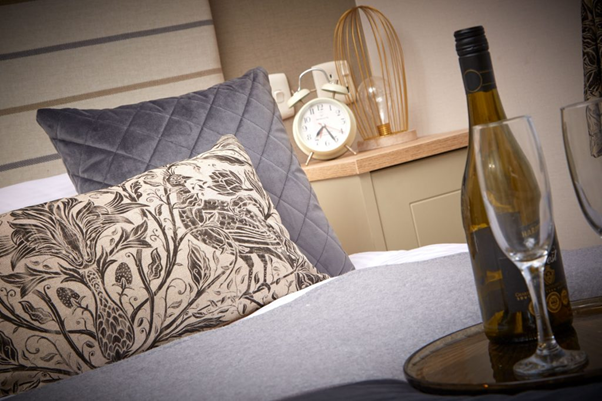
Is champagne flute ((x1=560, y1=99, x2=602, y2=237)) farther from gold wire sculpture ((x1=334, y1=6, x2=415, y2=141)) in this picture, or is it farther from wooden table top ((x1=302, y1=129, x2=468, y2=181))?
gold wire sculpture ((x1=334, y1=6, x2=415, y2=141))

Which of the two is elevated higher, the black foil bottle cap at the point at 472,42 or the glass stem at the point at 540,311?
the black foil bottle cap at the point at 472,42

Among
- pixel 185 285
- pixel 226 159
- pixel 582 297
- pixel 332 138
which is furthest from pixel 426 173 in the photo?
pixel 582 297

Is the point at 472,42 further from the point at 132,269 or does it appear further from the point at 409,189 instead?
the point at 409,189

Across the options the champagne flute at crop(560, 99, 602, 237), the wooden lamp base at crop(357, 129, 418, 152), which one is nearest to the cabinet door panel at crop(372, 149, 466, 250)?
the wooden lamp base at crop(357, 129, 418, 152)

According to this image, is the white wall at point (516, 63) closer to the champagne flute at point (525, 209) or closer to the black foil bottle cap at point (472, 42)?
the black foil bottle cap at point (472, 42)

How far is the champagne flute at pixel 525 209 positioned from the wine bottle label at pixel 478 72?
0.12 meters

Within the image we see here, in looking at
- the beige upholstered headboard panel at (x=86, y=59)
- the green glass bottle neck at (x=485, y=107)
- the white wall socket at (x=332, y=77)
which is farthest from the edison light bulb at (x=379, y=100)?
the green glass bottle neck at (x=485, y=107)

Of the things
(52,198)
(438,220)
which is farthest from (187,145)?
(438,220)

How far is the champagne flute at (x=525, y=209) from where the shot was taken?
50 cm

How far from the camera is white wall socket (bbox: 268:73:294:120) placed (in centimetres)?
224

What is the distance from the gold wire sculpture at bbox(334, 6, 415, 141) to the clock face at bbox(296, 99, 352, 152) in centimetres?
15

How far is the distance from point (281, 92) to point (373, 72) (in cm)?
44

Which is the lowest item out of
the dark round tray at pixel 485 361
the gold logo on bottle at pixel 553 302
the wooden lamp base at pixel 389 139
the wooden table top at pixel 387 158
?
the dark round tray at pixel 485 361

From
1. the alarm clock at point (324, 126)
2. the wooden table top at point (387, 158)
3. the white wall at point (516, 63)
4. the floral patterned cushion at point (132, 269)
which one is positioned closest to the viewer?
the floral patterned cushion at point (132, 269)
